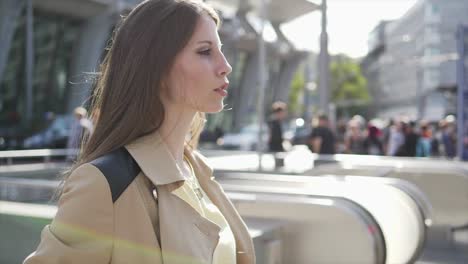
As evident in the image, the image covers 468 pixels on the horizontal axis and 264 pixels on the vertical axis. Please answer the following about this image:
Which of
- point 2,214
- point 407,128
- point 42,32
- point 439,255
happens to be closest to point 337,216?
point 2,214

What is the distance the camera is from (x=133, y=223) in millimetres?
1440

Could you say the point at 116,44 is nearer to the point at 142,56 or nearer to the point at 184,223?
the point at 142,56

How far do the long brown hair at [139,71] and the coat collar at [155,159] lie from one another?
0.9 inches

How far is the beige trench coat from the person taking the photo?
1.37 meters

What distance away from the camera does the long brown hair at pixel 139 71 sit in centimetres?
162

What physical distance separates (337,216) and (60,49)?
117ft

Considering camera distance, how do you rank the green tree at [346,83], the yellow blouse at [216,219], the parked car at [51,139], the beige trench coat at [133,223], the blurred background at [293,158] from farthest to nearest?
the green tree at [346,83] < the parked car at [51,139] < the blurred background at [293,158] < the yellow blouse at [216,219] < the beige trench coat at [133,223]

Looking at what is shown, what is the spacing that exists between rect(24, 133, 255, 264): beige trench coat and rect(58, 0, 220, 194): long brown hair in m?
0.06

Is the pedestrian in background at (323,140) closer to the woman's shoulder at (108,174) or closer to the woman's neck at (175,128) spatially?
the woman's neck at (175,128)

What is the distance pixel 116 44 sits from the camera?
5.57 feet

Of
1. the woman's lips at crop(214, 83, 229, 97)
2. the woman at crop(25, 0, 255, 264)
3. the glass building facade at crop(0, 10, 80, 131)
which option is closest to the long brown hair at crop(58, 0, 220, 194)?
the woman at crop(25, 0, 255, 264)

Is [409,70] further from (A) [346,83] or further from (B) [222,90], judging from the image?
(B) [222,90]

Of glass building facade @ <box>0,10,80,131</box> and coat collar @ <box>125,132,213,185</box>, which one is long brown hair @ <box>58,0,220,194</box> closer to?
coat collar @ <box>125,132,213,185</box>

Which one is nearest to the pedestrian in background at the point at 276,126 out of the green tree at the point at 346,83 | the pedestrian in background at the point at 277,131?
the pedestrian in background at the point at 277,131
